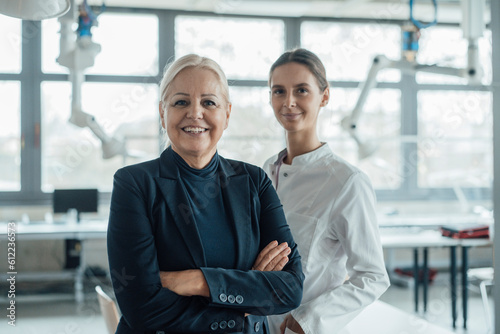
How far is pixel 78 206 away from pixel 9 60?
1.87 meters

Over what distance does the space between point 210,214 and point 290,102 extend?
1.76ft

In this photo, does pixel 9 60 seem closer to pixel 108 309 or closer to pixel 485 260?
pixel 108 309

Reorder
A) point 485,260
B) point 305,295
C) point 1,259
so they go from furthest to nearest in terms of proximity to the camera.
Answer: point 485,260 < point 1,259 < point 305,295

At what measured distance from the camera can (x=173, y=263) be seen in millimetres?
1177

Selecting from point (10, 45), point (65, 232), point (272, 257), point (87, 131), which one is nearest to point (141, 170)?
point (272, 257)

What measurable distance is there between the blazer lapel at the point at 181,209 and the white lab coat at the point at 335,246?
434mm

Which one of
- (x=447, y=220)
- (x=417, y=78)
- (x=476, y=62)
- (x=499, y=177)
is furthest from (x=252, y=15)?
(x=499, y=177)

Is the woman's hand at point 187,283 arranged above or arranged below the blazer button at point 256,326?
above

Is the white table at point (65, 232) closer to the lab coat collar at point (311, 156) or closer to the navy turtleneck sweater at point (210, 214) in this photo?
the lab coat collar at point (311, 156)

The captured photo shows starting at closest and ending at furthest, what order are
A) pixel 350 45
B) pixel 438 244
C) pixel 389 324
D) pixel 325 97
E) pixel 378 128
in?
pixel 325 97 → pixel 389 324 → pixel 438 244 → pixel 350 45 → pixel 378 128

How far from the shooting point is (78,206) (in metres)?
5.36

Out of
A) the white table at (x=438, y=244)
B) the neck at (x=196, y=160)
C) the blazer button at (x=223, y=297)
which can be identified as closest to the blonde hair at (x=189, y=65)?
the neck at (x=196, y=160)

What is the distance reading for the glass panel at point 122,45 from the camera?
5949mm

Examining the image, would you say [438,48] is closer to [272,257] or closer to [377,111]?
[377,111]
